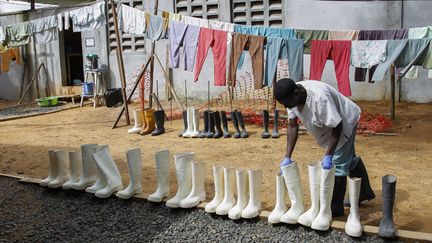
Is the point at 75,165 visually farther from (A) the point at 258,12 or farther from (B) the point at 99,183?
(A) the point at 258,12

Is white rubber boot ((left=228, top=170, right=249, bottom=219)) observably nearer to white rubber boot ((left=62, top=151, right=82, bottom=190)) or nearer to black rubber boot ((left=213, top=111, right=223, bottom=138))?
white rubber boot ((left=62, top=151, right=82, bottom=190))

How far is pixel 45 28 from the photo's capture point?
12.8 m

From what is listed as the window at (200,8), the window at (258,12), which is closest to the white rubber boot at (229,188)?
the window at (258,12)

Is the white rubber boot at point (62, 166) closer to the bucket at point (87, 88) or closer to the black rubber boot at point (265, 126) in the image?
the black rubber boot at point (265, 126)

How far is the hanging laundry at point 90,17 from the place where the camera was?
1079 cm

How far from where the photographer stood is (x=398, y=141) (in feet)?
24.8

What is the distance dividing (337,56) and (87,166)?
182 inches

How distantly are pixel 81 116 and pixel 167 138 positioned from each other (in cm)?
436

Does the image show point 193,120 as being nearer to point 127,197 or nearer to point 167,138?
point 167,138

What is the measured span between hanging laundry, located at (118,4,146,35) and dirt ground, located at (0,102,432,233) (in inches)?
82.4

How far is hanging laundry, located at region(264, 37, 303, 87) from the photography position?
8.01 meters

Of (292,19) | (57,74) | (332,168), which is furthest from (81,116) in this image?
(332,168)

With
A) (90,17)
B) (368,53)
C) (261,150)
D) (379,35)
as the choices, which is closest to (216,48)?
(261,150)

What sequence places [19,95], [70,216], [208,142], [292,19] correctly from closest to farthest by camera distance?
[70,216] → [208,142] → [292,19] → [19,95]
